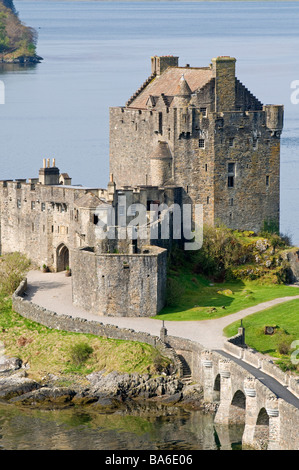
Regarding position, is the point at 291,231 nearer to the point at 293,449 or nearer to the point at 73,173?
the point at 73,173

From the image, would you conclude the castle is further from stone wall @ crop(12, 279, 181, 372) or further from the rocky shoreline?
the rocky shoreline

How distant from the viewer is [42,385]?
214ft

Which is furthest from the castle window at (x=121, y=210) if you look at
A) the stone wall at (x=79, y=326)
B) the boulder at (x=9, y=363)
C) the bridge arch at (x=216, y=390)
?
the bridge arch at (x=216, y=390)

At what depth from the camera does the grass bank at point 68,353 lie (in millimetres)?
65125

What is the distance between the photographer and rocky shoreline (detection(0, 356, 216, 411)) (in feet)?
206

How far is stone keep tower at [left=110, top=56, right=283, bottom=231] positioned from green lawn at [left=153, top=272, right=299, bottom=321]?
604 cm

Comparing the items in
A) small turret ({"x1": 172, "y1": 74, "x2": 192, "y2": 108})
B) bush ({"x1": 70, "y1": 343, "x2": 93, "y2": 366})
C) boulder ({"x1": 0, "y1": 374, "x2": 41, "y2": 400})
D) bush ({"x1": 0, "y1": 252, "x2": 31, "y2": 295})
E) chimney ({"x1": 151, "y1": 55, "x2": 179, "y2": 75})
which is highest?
chimney ({"x1": 151, "y1": 55, "x2": 179, "y2": 75})

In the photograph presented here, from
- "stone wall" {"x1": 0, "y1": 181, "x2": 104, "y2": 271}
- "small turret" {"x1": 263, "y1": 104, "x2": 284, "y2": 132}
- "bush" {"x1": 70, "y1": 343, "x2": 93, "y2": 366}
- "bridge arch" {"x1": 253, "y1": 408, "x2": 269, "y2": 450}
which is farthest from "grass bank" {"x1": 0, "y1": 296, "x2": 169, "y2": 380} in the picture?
"small turret" {"x1": 263, "y1": 104, "x2": 284, "y2": 132}

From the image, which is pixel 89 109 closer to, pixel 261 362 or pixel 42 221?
pixel 42 221

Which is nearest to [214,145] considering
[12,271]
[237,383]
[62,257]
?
[62,257]

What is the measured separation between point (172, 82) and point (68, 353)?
2545 cm

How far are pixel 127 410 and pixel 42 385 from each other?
18.4 feet

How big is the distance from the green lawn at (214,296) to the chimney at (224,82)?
12.1 meters
